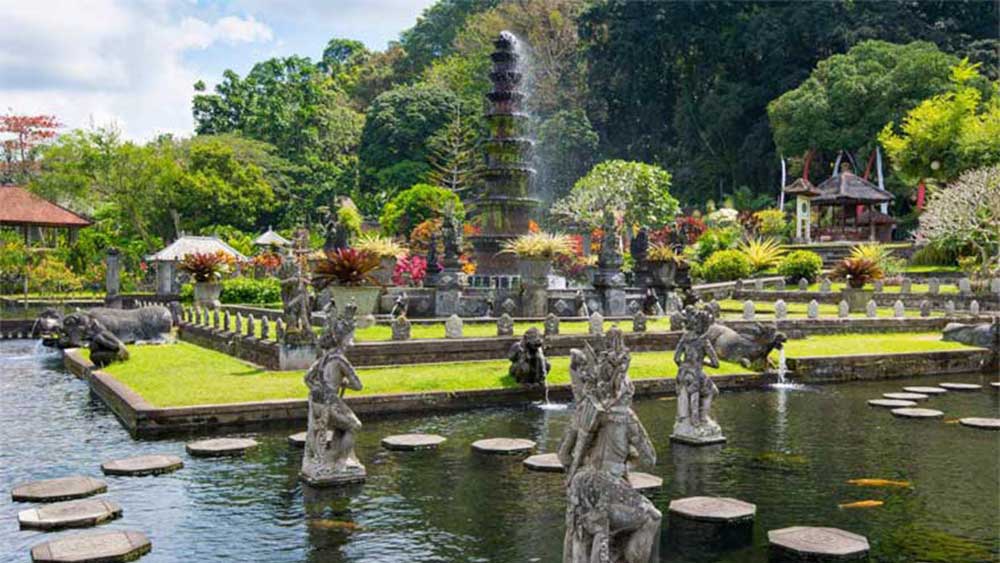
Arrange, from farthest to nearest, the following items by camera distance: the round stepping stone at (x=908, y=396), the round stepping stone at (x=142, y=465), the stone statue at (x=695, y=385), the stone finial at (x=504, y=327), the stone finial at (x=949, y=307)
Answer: the stone finial at (x=949, y=307)
the stone finial at (x=504, y=327)
the round stepping stone at (x=908, y=396)
the stone statue at (x=695, y=385)
the round stepping stone at (x=142, y=465)

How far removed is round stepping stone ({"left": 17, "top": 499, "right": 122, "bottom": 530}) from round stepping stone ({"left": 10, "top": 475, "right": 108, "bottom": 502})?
36cm

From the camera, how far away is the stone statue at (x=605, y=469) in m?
6.43

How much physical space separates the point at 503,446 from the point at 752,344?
8961 millimetres

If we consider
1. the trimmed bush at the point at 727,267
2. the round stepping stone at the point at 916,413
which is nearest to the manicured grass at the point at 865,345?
the round stepping stone at the point at 916,413

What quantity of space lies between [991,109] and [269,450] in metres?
48.9

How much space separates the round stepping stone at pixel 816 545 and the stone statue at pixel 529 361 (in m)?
8.20

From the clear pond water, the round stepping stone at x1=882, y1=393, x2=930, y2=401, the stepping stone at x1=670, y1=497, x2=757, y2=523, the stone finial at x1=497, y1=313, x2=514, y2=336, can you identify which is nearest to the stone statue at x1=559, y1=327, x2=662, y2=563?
the clear pond water

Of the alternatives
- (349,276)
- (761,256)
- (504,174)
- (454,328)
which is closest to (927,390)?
(454,328)

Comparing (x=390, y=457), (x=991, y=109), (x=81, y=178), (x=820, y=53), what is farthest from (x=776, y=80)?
(x=390, y=457)

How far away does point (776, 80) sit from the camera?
68125mm

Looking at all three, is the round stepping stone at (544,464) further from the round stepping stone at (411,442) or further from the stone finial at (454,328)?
the stone finial at (454,328)

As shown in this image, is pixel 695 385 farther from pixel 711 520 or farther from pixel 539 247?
pixel 539 247

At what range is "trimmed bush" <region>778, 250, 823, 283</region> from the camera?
41344mm

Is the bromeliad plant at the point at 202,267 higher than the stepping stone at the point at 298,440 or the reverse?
higher
